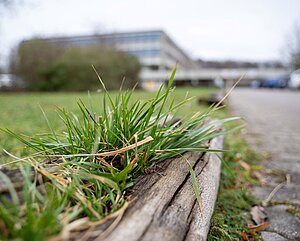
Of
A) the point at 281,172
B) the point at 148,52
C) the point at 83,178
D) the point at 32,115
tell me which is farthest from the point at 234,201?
the point at 148,52

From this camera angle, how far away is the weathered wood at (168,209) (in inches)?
25.5

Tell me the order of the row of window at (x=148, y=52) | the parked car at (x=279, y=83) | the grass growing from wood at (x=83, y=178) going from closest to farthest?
the grass growing from wood at (x=83, y=178), the parked car at (x=279, y=83), the row of window at (x=148, y=52)

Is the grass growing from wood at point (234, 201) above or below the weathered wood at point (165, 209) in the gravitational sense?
below

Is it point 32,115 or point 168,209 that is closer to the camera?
point 168,209

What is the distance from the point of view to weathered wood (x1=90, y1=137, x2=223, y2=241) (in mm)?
646

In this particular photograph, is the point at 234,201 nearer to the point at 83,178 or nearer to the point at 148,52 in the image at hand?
the point at 83,178

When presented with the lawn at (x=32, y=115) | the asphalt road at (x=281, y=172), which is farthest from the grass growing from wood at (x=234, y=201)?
the lawn at (x=32, y=115)

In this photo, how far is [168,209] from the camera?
80 centimetres

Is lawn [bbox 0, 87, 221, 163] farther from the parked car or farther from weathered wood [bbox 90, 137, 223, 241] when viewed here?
the parked car

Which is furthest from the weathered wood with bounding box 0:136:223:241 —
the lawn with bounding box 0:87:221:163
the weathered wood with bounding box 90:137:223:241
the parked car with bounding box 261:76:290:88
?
the parked car with bounding box 261:76:290:88

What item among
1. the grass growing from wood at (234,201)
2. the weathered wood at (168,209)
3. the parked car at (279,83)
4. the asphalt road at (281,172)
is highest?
the parked car at (279,83)

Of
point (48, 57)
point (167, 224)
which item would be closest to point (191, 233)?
point (167, 224)

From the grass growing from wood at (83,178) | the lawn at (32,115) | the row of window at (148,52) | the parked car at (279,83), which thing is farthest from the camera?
the row of window at (148,52)

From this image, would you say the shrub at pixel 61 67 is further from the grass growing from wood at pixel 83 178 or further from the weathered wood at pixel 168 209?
the weathered wood at pixel 168 209
